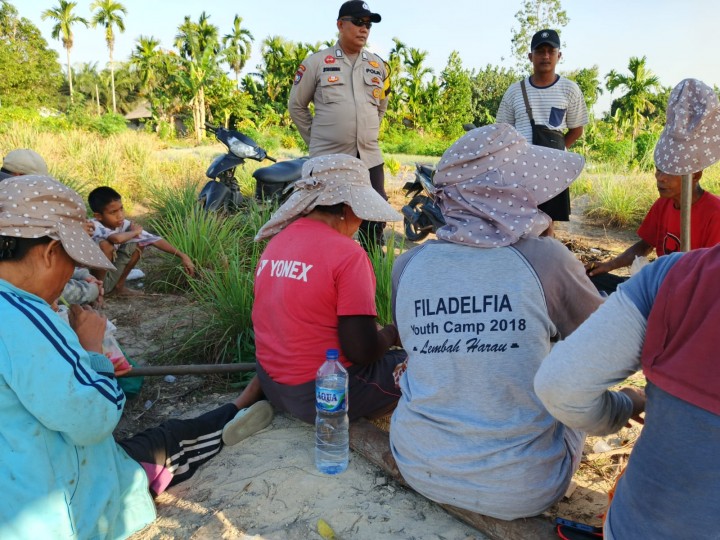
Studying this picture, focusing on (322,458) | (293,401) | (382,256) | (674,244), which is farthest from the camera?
(382,256)

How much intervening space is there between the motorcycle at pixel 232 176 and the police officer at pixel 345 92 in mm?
1251

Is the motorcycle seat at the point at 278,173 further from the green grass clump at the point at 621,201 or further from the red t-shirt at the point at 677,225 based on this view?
the green grass clump at the point at 621,201

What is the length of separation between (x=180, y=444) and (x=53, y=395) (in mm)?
941

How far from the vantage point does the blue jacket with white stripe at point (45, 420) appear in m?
1.67

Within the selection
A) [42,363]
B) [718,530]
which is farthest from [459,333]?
[42,363]

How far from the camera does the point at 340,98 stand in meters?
4.87

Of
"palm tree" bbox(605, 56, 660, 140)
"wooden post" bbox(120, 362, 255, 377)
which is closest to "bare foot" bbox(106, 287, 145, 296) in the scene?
"wooden post" bbox(120, 362, 255, 377)

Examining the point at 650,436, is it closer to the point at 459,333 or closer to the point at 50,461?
the point at 459,333

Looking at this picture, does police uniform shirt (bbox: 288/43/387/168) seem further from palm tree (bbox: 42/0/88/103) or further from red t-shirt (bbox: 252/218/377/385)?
palm tree (bbox: 42/0/88/103)

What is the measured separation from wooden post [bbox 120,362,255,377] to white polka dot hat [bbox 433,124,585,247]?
1.67m

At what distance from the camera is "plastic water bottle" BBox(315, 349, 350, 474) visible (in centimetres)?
241

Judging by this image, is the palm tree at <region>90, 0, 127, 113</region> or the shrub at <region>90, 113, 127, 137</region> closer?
the shrub at <region>90, 113, 127, 137</region>

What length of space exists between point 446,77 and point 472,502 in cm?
3230

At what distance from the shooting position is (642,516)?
1326mm
